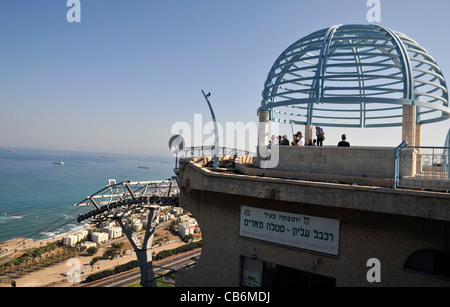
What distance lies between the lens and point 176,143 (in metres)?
12.3

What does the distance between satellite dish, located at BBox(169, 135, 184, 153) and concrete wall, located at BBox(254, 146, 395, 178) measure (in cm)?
434

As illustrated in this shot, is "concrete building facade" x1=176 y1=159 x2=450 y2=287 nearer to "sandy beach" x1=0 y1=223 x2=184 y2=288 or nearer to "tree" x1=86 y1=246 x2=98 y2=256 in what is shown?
"sandy beach" x1=0 y1=223 x2=184 y2=288

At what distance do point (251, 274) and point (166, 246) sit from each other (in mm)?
67294

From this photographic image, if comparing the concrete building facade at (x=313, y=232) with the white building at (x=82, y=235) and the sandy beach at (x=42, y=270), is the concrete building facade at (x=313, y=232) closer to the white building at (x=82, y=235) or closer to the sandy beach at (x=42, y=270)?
the sandy beach at (x=42, y=270)

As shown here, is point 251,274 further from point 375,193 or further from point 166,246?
point 166,246

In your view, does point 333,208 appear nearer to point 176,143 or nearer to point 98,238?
point 176,143

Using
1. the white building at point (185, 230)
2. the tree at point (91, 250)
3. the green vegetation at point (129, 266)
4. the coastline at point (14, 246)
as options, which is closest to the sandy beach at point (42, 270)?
the coastline at point (14, 246)

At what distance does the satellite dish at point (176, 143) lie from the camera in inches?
474

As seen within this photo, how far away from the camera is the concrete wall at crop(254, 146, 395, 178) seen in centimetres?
881

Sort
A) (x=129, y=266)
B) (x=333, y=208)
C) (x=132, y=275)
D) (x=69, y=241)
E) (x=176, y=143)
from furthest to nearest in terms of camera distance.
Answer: (x=69, y=241), (x=129, y=266), (x=132, y=275), (x=176, y=143), (x=333, y=208)

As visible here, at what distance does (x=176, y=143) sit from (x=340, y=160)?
6.79 m

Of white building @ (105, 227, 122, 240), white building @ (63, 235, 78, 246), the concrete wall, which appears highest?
the concrete wall

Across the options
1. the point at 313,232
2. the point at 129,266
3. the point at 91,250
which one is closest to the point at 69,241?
the point at 91,250

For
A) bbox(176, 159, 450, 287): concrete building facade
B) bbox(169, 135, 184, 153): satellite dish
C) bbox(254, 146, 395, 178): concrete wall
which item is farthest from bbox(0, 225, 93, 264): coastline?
bbox(254, 146, 395, 178): concrete wall
